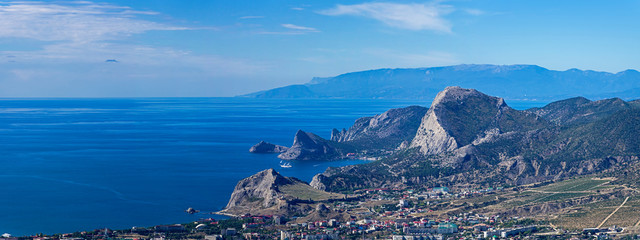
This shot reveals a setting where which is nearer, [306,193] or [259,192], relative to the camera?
[259,192]

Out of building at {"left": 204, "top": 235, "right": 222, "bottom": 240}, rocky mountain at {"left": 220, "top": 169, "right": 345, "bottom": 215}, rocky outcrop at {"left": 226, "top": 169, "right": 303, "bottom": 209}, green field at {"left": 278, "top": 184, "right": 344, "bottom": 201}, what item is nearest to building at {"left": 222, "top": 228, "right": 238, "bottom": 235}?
building at {"left": 204, "top": 235, "right": 222, "bottom": 240}

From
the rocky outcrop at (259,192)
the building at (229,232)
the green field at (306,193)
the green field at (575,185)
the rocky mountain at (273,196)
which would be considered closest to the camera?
the building at (229,232)

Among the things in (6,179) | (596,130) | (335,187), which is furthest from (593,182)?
(6,179)

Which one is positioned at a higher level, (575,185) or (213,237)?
(575,185)

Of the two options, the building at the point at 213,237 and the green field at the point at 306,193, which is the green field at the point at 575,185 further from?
the building at the point at 213,237

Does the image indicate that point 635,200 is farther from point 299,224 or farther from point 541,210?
point 299,224

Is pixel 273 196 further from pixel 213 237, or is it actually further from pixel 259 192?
pixel 213 237

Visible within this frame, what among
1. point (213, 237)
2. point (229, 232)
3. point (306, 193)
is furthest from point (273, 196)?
point (213, 237)

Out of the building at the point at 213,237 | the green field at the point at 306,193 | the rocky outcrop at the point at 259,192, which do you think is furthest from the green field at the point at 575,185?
the building at the point at 213,237

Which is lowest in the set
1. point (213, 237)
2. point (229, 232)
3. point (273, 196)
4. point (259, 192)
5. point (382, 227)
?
point (382, 227)
